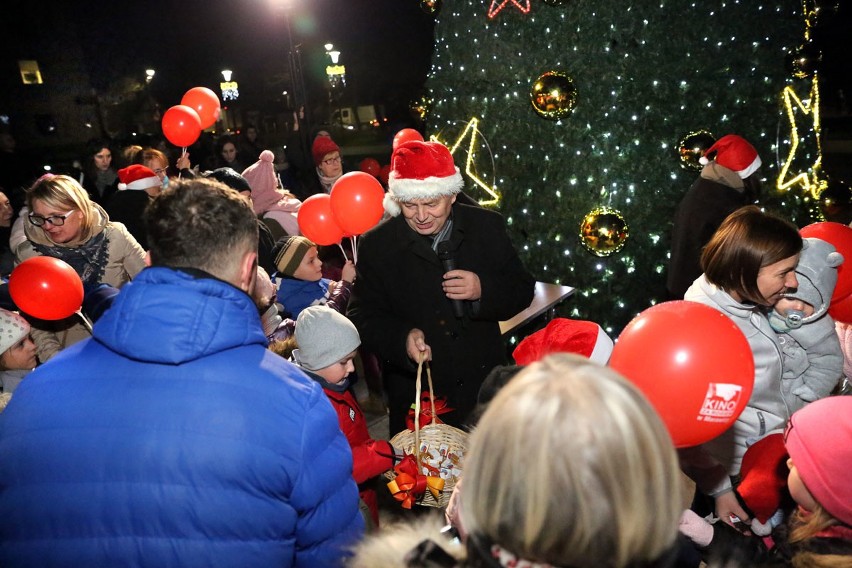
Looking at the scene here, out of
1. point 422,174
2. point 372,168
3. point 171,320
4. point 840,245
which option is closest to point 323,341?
point 422,174

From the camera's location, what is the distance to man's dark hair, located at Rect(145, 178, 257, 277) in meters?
1.50

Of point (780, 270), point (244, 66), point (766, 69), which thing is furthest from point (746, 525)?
point (244, 66)

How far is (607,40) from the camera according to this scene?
5062 mm

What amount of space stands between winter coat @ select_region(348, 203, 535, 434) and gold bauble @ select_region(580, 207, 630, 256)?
231cm

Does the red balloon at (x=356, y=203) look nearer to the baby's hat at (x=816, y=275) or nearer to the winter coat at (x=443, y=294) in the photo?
the winter coat at (x=443, y=294)

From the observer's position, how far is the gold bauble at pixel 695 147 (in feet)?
16.7

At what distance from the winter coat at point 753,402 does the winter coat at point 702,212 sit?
201 centimetres

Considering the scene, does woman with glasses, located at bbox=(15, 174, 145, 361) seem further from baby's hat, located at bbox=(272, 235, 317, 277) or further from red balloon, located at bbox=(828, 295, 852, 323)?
red balloon, located at bbox=(828, 295, 852, 323)

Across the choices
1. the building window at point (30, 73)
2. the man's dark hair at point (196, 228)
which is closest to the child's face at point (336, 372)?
the man's dark hair at point (196, 228)

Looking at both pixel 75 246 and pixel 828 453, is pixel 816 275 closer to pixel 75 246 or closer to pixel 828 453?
pixel 828 453

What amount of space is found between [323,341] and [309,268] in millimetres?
1508

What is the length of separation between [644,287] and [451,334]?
10.3 feet

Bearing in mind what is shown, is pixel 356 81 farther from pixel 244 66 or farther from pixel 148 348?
pixel 148 348

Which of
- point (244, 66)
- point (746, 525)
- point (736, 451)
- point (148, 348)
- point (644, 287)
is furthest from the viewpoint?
point (244, 66)
